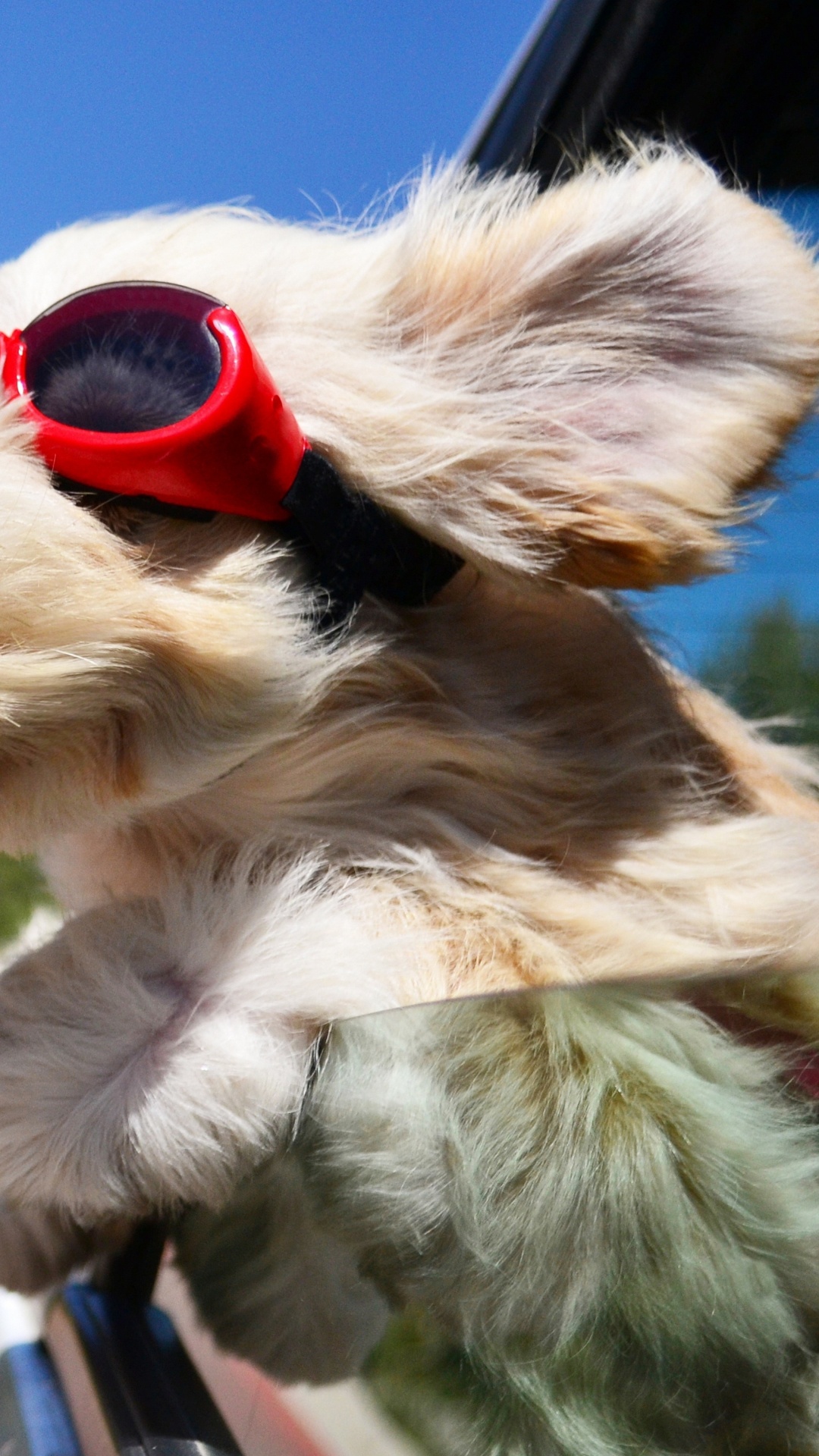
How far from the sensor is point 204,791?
1.36 metres

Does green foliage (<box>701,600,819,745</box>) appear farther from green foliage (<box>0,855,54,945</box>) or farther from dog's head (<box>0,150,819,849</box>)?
green foliage (<box>0,855,54,945</box>)

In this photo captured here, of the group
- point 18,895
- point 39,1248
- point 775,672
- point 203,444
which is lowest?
point 18,895

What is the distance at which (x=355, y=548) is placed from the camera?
1300mm

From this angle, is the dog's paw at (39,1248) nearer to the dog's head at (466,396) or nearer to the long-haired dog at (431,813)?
the long-haired dog at (431,813)

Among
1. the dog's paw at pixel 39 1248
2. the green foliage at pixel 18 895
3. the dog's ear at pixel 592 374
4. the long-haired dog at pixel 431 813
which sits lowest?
the green foliage at pixel 18 895

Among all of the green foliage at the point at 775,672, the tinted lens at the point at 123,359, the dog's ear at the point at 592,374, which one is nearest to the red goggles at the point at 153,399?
the tinted lens at the point at 123,359

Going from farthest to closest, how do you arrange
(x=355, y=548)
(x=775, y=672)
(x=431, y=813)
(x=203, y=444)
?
(x=775, y=672)
(x=431, y=813)
(x=355, y=548)
(x=203, y=444)

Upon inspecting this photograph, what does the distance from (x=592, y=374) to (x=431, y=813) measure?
520mm

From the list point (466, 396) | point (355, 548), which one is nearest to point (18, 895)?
point (355, 548)

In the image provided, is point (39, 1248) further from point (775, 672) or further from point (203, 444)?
point (775, 672)

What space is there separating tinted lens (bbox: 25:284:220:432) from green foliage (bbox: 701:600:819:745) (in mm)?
771

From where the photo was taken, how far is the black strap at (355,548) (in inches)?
48.9

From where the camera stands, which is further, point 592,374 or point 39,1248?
point 592,374

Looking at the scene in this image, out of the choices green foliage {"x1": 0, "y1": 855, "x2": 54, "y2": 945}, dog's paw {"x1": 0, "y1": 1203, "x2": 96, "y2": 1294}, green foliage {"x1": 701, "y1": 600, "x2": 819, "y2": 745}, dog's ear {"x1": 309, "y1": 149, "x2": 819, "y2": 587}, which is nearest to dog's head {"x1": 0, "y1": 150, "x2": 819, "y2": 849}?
dog's ear {"x1": 309, "y1": 149, "x2": 819, "y2": 587}
